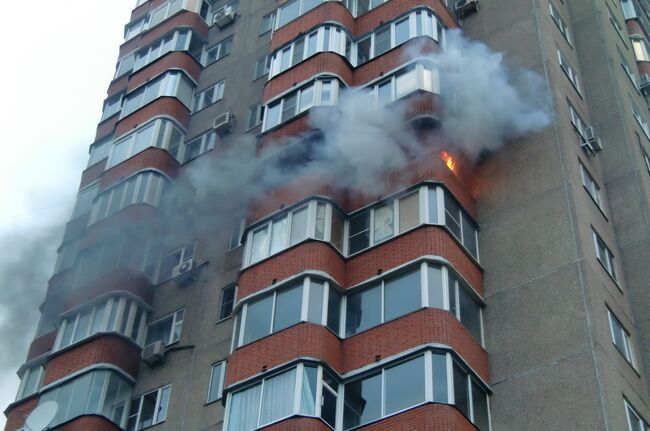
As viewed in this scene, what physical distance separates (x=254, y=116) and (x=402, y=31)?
289 inches

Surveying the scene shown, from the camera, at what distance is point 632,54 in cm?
3812

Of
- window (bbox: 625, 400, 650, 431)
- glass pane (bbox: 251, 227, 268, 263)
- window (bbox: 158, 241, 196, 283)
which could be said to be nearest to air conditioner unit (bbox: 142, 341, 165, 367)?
window (bbox: 158, 241, 196, 283)

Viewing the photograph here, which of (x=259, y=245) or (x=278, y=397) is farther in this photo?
(x=259, y=245)

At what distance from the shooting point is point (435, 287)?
2303 cm

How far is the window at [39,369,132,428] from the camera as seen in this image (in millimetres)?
28156

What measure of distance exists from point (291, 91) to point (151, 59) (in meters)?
12.6

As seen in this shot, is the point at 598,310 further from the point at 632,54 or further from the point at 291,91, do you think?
the point at 632,54

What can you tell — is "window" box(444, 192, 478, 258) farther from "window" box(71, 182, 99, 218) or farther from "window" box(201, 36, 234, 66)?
"window" box(201, 36, 234, 66)

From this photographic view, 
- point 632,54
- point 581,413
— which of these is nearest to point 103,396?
point 581,413

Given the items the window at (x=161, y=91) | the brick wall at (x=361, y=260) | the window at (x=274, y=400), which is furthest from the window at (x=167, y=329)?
the window at (x=161, y=91)

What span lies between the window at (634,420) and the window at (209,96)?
20.8 meters

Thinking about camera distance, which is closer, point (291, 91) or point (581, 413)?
point (581, 413)

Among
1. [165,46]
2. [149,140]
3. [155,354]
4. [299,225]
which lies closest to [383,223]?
[299,225]

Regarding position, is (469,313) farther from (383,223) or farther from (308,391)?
(308,391)
